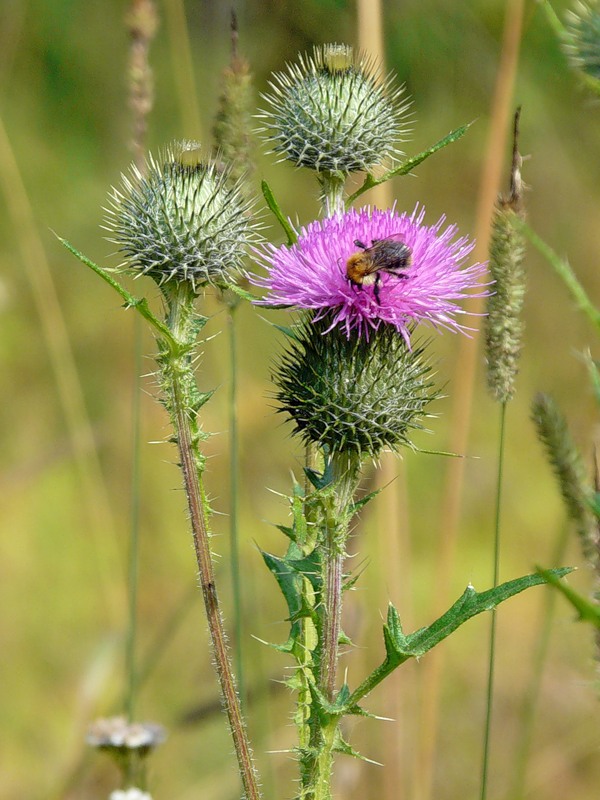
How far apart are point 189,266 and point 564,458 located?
92 cm

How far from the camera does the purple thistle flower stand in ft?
6.22

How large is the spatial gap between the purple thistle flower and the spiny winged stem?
0.72 ft

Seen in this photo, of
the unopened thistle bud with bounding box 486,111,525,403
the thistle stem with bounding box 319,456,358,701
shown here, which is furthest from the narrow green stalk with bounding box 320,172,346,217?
the thistle stem with bounding box 319,456,358,701

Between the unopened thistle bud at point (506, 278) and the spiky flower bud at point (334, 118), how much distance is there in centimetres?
54

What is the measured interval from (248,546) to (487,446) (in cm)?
219

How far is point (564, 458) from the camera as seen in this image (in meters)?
1.41

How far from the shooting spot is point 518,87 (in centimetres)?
658

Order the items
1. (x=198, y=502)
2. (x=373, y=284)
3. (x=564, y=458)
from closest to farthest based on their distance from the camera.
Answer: (x=564, y=458)
(x=198, y=502)
(x=373, y=284)

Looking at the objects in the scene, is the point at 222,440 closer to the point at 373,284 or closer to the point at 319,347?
the point at 319,347

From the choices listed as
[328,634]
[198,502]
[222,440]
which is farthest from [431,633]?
[222,440]

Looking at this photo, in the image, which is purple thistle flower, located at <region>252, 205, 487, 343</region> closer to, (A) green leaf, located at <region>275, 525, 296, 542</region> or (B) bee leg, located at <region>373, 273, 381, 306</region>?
(B) bee leg, located at <region>373, 273, 381, 306</region>

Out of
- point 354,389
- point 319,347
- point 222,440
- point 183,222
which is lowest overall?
point 354,389

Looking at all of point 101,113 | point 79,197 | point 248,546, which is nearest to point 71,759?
point 248,546

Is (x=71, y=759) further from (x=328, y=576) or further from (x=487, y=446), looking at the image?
(x=487, y=446)
